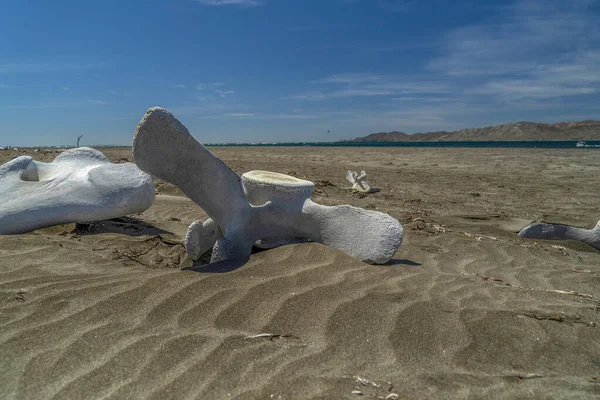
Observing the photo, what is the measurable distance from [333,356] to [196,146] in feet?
5.69

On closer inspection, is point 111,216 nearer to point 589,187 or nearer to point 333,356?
point 333,356

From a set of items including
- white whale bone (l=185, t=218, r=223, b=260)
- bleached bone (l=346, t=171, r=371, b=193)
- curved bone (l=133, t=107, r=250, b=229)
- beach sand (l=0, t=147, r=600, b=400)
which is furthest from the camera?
bleached bone (l=346, t=171, r=371, b=193)

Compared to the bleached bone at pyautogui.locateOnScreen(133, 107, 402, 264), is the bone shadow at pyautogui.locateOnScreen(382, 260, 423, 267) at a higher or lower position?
lower

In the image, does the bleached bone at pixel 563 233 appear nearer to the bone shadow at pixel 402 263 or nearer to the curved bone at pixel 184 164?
the bone shadow at pixel 402 263

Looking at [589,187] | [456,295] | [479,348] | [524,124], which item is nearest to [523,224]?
[456,295]

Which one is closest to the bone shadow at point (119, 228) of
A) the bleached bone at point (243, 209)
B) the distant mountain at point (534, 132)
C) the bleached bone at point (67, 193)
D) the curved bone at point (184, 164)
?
the bleached bone at point (67, 193)

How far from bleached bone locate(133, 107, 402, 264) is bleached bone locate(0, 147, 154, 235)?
48.5 inches

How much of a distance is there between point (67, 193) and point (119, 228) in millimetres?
593

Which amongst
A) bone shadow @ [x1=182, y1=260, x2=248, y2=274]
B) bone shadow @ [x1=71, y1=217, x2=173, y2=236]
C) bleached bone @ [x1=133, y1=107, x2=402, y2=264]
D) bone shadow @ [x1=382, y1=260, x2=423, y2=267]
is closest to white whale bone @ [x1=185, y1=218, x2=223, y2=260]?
bleached bone @ [x1=133, y1=107, x2=402, y2=264]

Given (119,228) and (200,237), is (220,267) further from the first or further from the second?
(119,228)

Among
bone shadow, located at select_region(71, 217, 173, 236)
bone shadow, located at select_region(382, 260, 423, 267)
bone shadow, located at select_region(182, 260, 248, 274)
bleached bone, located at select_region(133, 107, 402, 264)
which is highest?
bleached bone, located at select_region(133, 107, 402, 264)

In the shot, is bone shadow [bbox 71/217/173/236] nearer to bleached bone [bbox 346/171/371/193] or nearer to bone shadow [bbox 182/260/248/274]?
bone shadow [bbox 182/260/248/274]

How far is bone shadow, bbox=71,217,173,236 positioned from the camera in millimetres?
3926

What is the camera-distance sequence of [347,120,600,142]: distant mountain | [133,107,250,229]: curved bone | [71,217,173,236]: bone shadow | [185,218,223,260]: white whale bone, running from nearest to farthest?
[133,107,250,229]: curved bone
[185,218,223,260]: white whale bone
[71,217,173,236]: bone shadow
[347,120,600,142]: distant mountain
